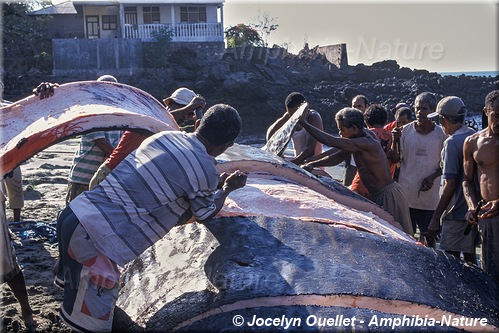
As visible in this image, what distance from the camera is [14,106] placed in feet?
12.5

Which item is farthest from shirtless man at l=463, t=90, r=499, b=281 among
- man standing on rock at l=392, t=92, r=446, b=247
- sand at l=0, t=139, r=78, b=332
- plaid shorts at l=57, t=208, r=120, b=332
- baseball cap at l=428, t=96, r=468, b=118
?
sand at l=0, t=139, r=78, b=332

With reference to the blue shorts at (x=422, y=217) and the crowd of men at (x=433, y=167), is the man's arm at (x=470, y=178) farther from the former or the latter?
the blue shorts at (x=422, y=217)

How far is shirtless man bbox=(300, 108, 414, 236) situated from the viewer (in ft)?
15.9

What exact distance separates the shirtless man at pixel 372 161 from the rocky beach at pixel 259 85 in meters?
4.62

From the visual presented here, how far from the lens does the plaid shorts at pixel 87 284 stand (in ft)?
8.92

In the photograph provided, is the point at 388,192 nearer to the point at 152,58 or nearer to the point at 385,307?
the point at 385,307

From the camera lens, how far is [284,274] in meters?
2.64

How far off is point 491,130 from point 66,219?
274 cm

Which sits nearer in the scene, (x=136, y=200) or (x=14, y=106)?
(x=136, y=200)

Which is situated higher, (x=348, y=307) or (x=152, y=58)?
(x=152, y=58)

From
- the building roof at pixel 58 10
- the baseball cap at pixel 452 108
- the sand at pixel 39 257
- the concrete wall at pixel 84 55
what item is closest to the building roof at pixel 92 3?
the building roof at pixel 58 10

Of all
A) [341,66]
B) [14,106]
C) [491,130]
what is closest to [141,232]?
[14,106]

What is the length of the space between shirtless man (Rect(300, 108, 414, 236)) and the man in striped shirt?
2.30 metres

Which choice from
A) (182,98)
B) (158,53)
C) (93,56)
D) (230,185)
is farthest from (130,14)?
(230,185)
